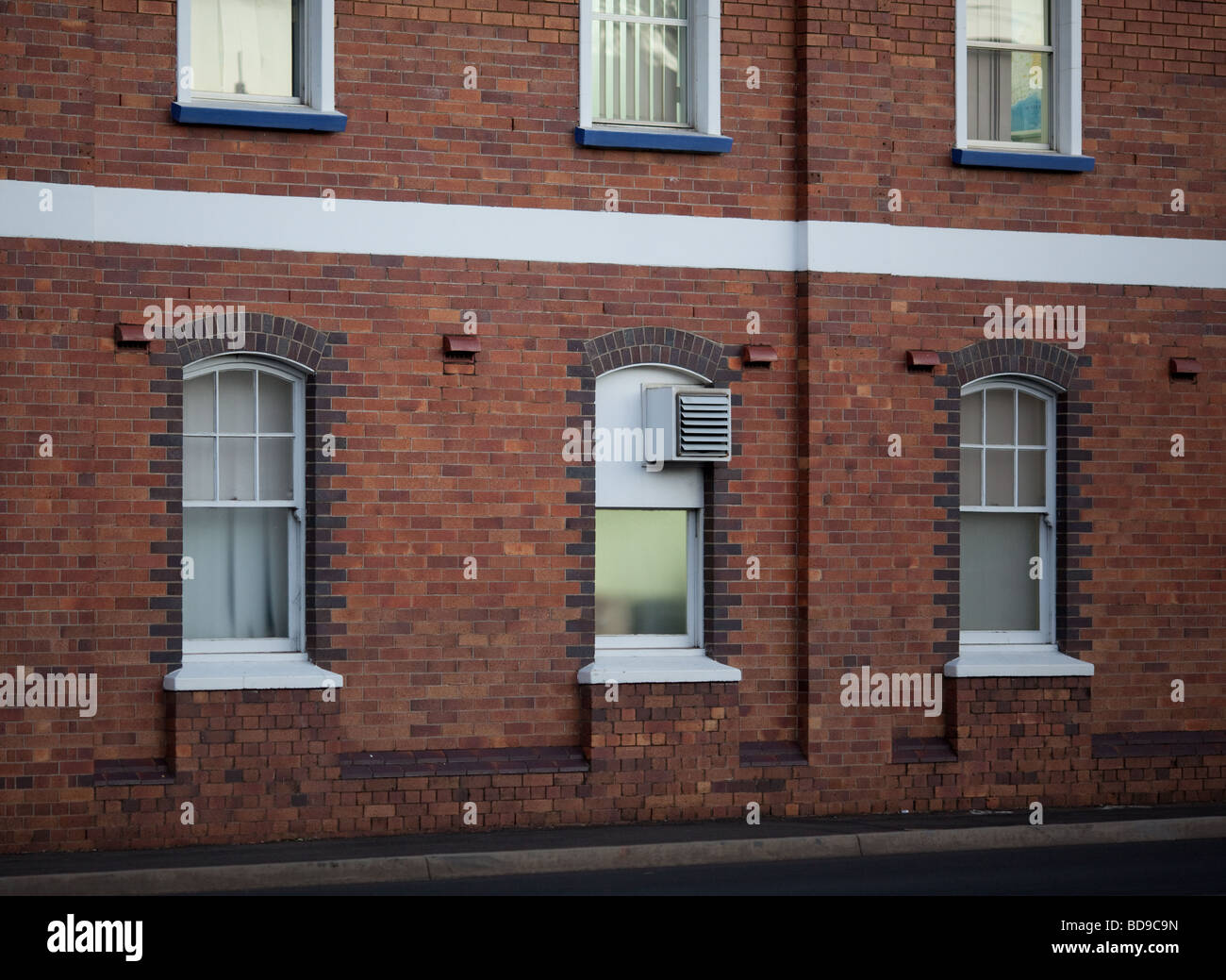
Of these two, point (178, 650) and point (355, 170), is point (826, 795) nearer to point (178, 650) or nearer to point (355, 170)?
point (178, 650)

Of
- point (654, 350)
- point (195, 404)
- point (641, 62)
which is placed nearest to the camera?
point (195, 404)

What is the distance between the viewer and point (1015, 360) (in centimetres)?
A: 1445

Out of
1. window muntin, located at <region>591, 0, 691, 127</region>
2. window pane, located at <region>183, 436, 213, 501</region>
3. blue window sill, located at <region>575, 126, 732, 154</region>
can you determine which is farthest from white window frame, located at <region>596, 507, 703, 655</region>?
window pane, located at <region>183, 436, 213, 501</region>

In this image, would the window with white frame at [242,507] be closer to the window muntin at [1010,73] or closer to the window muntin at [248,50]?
the window muntin at [248,50]

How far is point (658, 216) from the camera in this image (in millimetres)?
13688

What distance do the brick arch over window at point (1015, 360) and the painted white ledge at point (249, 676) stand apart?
540 centimetres

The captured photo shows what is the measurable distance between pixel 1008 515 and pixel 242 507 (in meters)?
6.09

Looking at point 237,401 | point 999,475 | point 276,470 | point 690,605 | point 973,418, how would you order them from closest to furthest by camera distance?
point 237,401 < point 276,470 < point 690,605 < point 973,418 < point 999,475

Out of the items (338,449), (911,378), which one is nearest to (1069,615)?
(911,378)

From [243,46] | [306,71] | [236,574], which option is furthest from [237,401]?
[243,46]

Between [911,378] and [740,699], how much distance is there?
2.81m

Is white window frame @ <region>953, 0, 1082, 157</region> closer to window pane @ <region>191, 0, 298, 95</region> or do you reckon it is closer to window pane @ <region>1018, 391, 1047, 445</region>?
window pane @ <region>1018, 391, 1047, 445</region>

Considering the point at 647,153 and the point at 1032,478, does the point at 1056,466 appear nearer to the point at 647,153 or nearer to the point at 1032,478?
the point at 1032,478

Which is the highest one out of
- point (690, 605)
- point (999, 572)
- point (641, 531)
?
point (641, 531)
